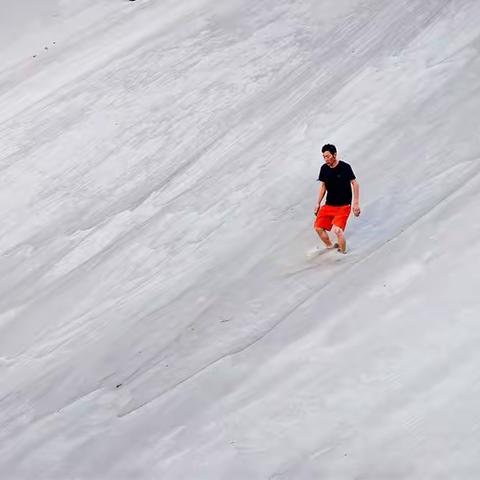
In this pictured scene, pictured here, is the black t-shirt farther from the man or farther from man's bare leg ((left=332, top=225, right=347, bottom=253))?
man's bare leg ((left=332, top=225, right=347, bottom=253))

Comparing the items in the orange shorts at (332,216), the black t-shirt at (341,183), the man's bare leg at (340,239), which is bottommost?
the man's bare leg at (340,239)

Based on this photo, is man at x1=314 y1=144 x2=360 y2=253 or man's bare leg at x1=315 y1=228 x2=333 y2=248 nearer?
man at x1=314 y1=144 x2=360 y2=253

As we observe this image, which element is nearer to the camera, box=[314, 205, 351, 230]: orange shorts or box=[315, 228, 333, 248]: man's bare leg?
box=[314, 205, 351, 230]: orange shorts

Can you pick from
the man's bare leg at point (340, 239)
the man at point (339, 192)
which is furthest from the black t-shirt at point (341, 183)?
the man's bare leg at point (340, 239)

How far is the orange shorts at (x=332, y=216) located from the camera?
9.36 meters

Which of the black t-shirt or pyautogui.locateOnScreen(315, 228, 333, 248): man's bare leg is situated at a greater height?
the black t-shirt

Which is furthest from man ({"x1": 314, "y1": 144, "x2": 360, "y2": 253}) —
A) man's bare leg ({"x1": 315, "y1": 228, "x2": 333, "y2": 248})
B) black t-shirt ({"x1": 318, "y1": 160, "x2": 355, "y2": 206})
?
man's bare leg ({"x1": 315, "y1": 228, "x2": 333, "y2": 248})

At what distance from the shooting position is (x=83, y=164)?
612 inches

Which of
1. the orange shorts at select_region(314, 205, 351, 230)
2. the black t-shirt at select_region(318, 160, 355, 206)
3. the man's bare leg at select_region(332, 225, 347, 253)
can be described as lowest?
the man's bare leg at select_region(332, 225, 347, 253)

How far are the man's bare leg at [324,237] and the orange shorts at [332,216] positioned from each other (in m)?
0.04

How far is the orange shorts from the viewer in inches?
368

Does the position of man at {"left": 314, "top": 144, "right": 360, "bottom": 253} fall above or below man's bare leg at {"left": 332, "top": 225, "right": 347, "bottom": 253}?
above

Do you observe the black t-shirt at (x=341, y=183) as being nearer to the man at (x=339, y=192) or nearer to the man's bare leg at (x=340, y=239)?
the man at (x=339, y=192)

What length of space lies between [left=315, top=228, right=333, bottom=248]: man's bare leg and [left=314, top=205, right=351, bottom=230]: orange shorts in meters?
0.04
